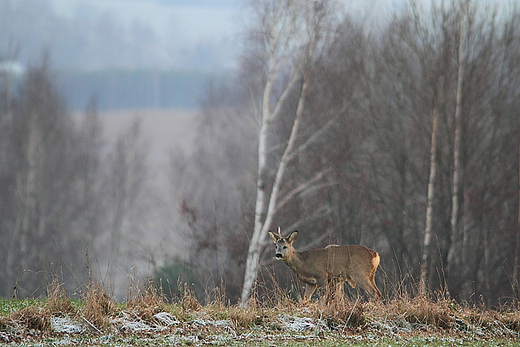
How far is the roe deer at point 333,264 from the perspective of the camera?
32.8ft

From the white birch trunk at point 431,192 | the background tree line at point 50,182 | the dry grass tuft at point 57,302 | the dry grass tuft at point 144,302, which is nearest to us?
the dry grass tuft at point 57,302

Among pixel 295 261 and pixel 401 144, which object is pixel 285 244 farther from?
pixel 401 144

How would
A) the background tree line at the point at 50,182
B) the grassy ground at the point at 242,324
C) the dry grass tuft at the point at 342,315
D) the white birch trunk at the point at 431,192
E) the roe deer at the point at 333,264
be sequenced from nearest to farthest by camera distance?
the grassy ground at the point at 242,324
the dry grass tuft at the point at 342,315
the roe deer at the point at 333,264
the white birch trunk at the point at 431,192
the background tree line at the point at 50,182

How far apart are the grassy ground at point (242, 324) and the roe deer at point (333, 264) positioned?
1304mm

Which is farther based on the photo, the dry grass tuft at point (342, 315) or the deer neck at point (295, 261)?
the deer neck at point (295, 261)

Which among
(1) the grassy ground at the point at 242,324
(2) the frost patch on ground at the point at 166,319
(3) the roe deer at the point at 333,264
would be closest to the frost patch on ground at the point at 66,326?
(1) the grassy ground at the point at 242,324

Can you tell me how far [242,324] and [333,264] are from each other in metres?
2.75

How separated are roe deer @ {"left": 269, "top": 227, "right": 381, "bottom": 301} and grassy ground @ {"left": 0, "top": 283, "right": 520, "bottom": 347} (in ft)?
4.28

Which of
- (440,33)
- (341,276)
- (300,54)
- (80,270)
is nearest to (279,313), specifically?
(341,276)

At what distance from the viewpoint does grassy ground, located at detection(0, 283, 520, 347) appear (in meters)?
6.85

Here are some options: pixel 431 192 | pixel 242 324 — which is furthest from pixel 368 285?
pixel 431 192

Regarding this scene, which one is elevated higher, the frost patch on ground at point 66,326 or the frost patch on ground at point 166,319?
the frost patch on ground at point 66,326

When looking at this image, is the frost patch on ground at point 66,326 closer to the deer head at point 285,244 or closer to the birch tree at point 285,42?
the deer head at point 285,244

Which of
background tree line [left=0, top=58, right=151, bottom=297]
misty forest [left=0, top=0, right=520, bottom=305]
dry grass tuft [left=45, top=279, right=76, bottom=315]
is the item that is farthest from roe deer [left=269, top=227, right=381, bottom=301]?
background tree line [left=0, top=58, right=151, bottom=297]
